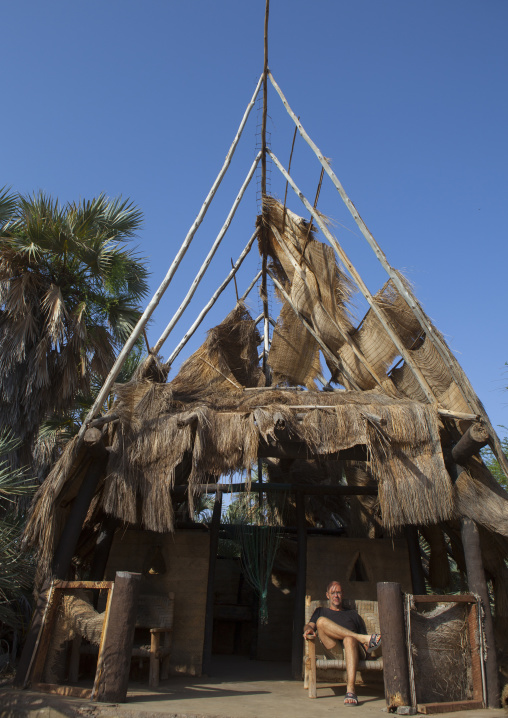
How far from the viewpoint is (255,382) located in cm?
927

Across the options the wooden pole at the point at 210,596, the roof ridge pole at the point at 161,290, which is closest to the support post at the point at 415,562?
the wooden pole at the point at 210,596

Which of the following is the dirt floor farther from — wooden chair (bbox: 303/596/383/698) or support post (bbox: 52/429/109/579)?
support post (bbox: 52/429/109/579)

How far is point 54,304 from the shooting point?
754 centimetres

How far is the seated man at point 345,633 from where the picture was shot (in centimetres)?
532

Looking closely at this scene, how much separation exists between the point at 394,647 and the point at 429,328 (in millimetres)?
3260

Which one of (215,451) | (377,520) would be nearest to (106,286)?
(215,451)

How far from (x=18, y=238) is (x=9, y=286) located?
0.73 meters

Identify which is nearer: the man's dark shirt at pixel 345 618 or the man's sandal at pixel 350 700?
the man's sandal at pixel 350 700

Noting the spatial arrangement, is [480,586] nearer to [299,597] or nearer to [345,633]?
[345,633]

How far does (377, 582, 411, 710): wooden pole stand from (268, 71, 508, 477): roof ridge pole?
1.96 m

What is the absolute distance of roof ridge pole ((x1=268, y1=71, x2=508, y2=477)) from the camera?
236 inches

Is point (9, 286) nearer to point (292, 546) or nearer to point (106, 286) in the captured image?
point (106, 286)

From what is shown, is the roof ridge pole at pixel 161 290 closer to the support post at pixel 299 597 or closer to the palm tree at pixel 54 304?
the palm tree at pixel 54 304

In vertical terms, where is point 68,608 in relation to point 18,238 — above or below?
below
